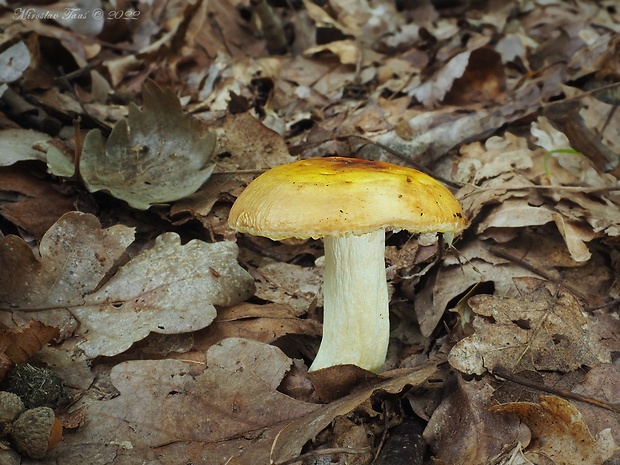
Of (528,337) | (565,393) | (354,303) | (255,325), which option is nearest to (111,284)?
(255,325)

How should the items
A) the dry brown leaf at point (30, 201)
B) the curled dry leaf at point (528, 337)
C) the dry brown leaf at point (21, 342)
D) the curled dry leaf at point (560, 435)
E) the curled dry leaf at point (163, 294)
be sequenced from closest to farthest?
the curled dry leaf at point (560, 435) < the dry brown leaf at point (21, 342) < the curled dry leaf at point (528, 337) < the curled dry leaf at point (163, 294) < the dry brown leaf at point (30, 201)

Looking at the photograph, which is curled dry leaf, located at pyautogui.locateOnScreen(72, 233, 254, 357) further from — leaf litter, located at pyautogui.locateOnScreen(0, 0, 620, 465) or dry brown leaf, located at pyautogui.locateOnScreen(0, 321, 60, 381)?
Result: dry brown leaf, located at pyautogui.locateOnScreen(0, 321, 60, 381)

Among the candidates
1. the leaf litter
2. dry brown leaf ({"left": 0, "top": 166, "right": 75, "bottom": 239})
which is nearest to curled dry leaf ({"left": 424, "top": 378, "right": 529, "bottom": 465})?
the leaf litter

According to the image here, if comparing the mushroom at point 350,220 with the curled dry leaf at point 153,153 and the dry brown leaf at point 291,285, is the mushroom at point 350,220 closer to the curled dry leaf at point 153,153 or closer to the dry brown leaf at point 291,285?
the dry brown leaf at point 291,285

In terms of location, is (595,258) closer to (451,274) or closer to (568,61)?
(451,274)

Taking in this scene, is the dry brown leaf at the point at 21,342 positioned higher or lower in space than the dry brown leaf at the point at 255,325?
higher

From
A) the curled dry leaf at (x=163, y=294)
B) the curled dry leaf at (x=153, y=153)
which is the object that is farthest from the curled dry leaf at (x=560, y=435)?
the curled dry leaf at (x=153, y=153)

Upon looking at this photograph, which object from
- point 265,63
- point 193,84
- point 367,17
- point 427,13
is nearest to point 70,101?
point 193,84

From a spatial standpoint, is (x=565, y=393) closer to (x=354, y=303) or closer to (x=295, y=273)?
Result: (x=354, y=303)
